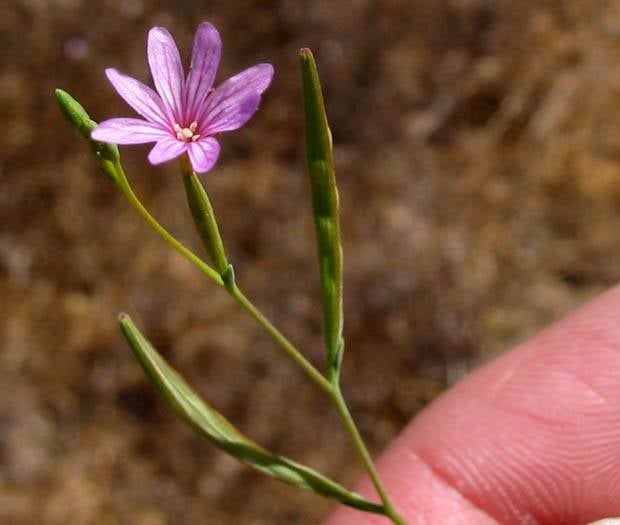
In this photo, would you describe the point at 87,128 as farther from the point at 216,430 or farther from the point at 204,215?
the point at 216,430

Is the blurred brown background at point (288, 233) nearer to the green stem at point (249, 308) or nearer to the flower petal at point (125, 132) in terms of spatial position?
the green stem at point (249, 308)

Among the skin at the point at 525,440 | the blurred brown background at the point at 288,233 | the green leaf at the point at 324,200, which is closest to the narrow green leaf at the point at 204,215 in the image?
the green leaf at the point at 324,200

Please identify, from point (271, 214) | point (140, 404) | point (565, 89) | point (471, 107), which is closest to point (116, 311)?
point (140, 404)

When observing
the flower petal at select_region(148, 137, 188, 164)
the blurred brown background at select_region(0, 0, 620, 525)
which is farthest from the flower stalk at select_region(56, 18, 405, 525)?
the blurred brown background at select_region(0, 0, 620, 525)

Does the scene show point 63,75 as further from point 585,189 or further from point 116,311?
point 585,189

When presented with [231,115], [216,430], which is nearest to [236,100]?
[231,115]

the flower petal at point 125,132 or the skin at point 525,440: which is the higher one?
the flower petal at point 125,132
